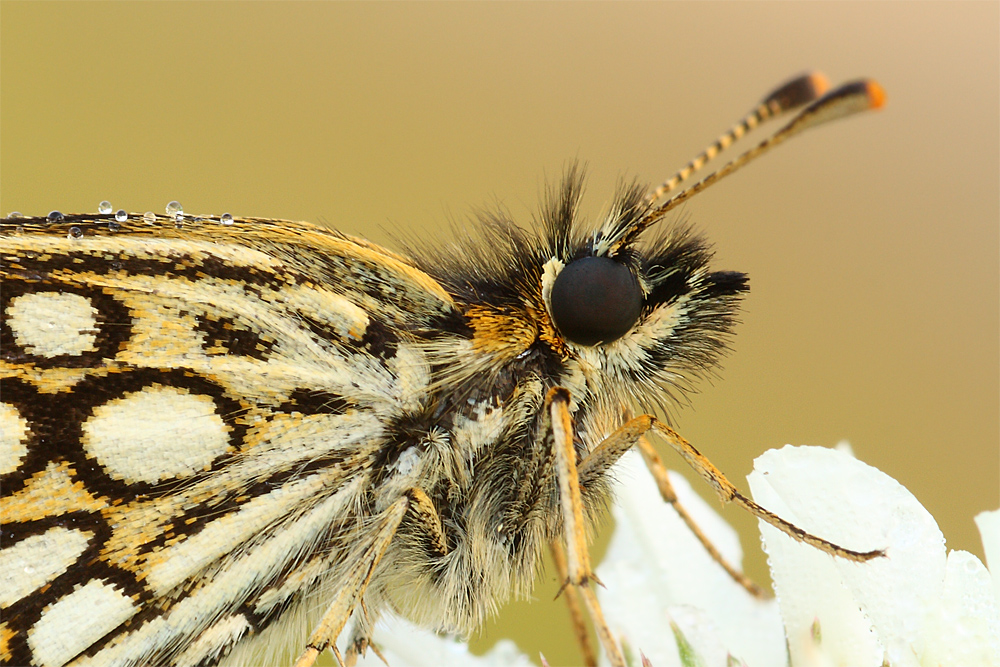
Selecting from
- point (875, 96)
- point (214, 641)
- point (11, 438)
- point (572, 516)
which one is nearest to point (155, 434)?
point (11, 438)

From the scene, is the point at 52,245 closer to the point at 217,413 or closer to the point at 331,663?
the point at 217,413

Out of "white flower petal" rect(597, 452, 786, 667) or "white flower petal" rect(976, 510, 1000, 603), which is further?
"white flower petal" rect(597, 452, 786, 667)

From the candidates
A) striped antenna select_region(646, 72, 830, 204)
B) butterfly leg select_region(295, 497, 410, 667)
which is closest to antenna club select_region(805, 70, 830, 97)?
striped antenna select_region(646, 72, 830, 204)

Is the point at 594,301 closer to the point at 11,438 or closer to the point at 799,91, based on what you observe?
the point at 799,91

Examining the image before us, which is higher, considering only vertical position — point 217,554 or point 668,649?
point 217,554

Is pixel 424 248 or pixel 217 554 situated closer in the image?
pixel 217 554

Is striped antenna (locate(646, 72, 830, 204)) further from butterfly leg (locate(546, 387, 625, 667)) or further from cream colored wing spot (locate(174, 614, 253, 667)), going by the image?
cream colored wing spot (locate(174, 614, 253, 667))

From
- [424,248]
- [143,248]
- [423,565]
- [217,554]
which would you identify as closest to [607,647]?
[423,565]
